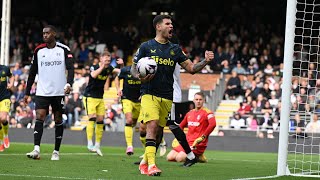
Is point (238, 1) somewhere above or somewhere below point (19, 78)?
Result: above

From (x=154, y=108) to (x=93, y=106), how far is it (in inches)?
274

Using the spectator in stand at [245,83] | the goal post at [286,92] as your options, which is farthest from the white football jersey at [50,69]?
the spectator in stand at [245,83]

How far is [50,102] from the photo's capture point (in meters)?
15.3

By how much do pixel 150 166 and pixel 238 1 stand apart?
1105 inches

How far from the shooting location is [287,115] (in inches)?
507

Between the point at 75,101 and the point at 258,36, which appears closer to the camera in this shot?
the point at 75,101

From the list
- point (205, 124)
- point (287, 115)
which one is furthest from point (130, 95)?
point (287, 115)

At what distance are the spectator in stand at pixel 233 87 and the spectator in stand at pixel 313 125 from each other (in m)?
6.22

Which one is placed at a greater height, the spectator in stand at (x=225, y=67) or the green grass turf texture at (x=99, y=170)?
the spectator in stand at (x=225, y=67)

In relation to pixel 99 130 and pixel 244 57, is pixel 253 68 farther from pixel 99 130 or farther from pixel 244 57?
pixel 99 130

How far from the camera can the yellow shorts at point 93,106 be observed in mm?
19172

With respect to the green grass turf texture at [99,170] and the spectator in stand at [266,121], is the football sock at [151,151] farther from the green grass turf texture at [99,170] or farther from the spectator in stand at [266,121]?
the spectator in stand at [266,121]

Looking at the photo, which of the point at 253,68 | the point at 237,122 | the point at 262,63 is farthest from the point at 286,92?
the point at 262,63

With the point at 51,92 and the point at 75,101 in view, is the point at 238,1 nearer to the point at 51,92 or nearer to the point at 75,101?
the point at 75,101
